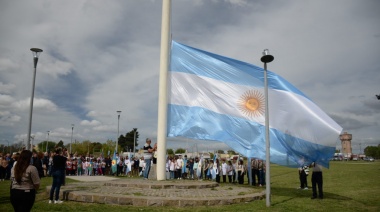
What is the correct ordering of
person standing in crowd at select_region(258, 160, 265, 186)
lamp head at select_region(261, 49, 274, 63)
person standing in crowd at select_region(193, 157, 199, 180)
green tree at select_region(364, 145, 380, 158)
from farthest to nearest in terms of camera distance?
1. green tree at select_region(364, 145, 380, 158)
2. person standing in crowd at select_region(193, 157, 199, 180)
3. person standing in crowd at select_region(258, 160, 265, 186)
4. lamp head at select_region(261, 49, 274, 63)

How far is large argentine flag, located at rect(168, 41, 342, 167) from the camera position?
424 inches

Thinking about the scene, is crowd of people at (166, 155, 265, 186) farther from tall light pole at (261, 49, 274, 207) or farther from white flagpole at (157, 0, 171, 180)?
tall light pole at (261, 49, 274, 207)

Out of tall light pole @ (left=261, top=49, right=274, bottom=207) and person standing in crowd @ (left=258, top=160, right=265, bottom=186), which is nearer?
tall light pole @ (left=261, top=49, right=274, bottom=207)

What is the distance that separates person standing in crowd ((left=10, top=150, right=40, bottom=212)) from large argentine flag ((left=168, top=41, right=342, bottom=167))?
6.75m

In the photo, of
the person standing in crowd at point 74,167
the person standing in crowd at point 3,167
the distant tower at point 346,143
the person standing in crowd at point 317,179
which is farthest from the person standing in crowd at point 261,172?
A: the distant tower at point 346,143

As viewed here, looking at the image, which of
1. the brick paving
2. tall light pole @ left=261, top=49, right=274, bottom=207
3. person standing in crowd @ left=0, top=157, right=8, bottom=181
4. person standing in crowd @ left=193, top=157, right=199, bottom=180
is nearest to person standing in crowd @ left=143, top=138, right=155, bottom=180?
the brick paving

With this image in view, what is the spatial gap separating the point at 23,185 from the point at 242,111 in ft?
25.9

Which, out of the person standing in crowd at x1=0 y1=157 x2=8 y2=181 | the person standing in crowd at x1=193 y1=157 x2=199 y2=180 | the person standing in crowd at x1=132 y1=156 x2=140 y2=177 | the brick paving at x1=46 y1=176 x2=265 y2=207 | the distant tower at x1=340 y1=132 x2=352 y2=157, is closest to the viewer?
the brick paving at x1=46 y1=176 x2=265 y2=207

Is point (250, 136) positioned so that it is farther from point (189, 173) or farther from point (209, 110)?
point (189, 173)

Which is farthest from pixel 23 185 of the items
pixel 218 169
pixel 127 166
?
pixel 127 166

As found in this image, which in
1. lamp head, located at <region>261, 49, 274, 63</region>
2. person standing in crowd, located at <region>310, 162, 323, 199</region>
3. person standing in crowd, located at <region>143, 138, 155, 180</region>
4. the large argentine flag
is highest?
lamp head, located at <region>261, 49, 274, 63</region>

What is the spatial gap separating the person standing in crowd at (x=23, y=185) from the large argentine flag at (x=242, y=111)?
6.75m

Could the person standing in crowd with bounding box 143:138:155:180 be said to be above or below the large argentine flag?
below

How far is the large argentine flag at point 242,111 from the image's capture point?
424 inches
